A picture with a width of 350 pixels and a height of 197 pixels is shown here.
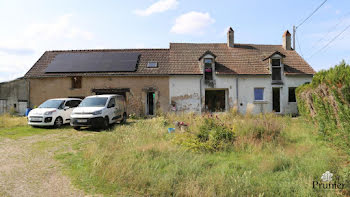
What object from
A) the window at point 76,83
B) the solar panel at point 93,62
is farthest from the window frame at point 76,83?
the solar panel at point 93,62

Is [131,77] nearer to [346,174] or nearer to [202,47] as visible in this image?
[202,47]

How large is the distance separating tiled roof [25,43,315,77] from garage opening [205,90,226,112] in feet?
6.79

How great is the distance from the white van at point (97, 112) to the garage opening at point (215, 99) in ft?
28.8

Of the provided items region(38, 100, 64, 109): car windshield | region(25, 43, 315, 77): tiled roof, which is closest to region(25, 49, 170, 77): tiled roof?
region(25, 43, 315, 77): tiled roof

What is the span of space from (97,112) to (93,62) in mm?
9618

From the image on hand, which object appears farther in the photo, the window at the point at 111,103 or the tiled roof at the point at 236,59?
the tiled roof at the point at 236,59

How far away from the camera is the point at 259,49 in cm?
2047

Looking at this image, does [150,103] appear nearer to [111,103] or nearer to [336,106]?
[111,103]

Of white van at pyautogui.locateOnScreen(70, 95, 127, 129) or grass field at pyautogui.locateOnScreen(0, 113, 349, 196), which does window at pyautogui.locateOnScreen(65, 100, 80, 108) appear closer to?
white van at pyautogui.locateOnScreen(70, 95, 127, 129)

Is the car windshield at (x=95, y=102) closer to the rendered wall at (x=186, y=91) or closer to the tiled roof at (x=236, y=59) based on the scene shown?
the rendered wall at (x=186, y=91)

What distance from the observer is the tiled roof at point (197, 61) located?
17.7 metres

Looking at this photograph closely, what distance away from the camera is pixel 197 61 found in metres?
18.5

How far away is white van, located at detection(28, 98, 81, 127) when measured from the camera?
11.3 meters

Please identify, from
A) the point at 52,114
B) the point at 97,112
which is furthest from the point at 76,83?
the point at 97,112
